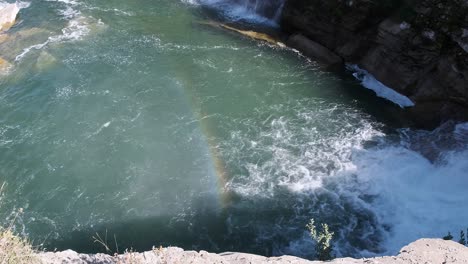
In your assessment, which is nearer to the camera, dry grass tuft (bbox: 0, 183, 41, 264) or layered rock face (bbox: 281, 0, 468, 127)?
dry grass tuft (bbox: 0, 183, 41, 264)

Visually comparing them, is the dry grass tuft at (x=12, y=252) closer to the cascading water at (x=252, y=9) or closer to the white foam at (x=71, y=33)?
the white foam at (x=71, y=33)

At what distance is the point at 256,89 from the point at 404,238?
840 centimetres

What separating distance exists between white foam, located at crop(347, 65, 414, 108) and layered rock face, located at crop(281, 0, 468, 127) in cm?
20

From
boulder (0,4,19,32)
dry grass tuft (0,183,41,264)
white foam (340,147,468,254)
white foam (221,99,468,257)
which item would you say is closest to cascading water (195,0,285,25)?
white foam (221,99,468,257)

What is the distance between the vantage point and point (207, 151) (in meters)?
15.4

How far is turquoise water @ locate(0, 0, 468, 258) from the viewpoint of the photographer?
13.0m

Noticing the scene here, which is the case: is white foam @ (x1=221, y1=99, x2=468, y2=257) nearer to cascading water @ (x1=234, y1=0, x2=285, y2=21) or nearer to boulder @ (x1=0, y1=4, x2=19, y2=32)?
cascading water @ (x1=234, y1=0, x2=285, y2=21)

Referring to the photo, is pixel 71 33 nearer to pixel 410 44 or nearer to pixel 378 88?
pixel 378 88

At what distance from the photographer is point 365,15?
19.2 meters

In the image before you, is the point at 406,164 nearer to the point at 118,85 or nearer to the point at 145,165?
the point at 145,165

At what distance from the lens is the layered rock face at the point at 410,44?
16.4 metres

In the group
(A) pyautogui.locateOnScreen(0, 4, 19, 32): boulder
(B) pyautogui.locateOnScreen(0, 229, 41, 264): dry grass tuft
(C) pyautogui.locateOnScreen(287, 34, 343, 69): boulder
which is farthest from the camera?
(A) pyautogui.locateOnScreen(0, 4, 19, 32): boulder

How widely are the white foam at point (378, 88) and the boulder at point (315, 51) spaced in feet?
2.30

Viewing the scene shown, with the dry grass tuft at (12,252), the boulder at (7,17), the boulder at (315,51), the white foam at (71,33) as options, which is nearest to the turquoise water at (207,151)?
the white foam at (71,33)
